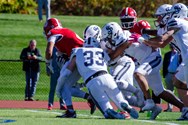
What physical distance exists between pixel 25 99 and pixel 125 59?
6.79 metres

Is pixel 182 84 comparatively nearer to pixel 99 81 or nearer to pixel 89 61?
pixel 99 81

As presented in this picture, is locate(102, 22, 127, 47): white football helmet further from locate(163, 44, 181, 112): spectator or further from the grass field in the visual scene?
locate(163, 44, 181, 112): spectator

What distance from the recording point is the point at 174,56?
1938 cm

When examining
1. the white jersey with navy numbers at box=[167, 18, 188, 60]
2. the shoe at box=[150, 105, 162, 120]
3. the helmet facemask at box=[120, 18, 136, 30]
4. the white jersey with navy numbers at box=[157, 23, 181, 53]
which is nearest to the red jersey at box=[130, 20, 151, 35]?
the helmet facemask at box=[120, 18, 136, 30]

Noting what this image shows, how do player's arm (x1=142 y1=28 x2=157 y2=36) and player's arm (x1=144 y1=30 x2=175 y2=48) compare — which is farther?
player's arm (x1=142 y1=28 x2=157 y2=36)

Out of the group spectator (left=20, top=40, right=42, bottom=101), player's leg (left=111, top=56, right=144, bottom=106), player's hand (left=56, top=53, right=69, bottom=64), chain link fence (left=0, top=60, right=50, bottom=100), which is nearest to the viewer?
player's leg (left=111, top=56, right=144, bottom=106)

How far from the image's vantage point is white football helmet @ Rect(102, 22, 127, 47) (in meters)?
13.3

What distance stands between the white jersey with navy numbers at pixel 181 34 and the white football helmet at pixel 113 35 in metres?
0.86

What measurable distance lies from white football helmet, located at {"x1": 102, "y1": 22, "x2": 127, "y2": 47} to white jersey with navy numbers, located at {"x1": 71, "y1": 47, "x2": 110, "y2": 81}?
0.40 metres

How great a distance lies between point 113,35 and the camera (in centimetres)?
1327

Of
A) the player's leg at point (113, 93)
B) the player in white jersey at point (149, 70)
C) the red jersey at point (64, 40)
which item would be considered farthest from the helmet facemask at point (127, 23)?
the player's leg at point (113, 93)

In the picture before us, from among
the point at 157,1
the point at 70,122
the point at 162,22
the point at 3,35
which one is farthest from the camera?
the point at 157,1

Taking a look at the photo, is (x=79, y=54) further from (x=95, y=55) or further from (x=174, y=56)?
(x=174, y=56)

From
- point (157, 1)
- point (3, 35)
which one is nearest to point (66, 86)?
point (3, 35)
